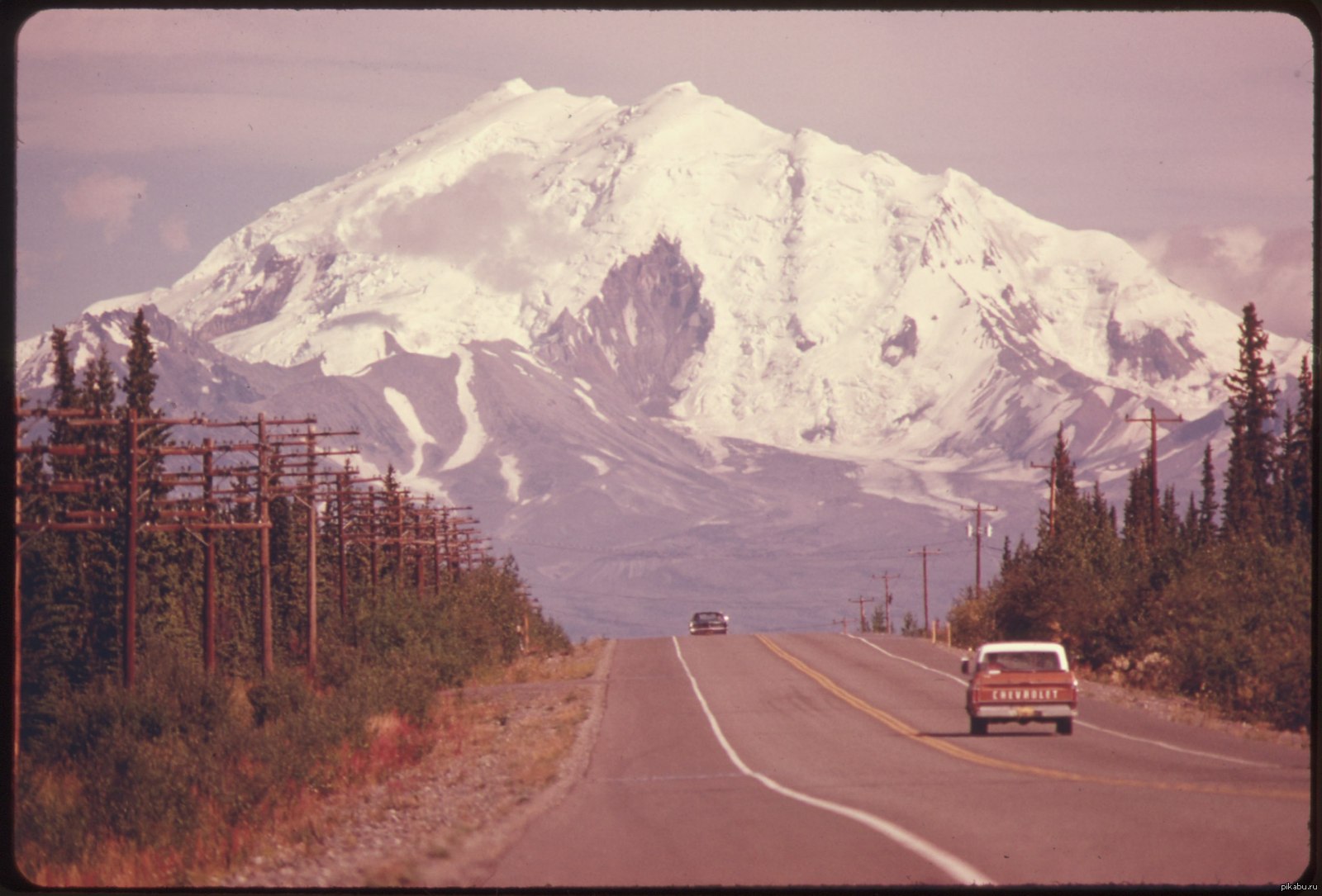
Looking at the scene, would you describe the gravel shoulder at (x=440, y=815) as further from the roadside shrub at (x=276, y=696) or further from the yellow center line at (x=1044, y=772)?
the yellow center line at (x=1044, y=772)

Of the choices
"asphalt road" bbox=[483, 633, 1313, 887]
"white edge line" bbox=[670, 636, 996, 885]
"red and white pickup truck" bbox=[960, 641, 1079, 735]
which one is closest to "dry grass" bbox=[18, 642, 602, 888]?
"asphalt road" bbox=[483, 633, 1313, 887]

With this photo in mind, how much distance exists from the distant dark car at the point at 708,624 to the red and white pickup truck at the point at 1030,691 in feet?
268

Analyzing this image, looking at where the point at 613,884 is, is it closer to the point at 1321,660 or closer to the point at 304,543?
the point at 1321,660

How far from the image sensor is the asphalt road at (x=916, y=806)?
1789cm

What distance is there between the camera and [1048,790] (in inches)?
981

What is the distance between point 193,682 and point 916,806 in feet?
96.8

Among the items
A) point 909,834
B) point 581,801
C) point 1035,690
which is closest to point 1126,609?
point 1035,690

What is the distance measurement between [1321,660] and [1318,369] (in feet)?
10.3

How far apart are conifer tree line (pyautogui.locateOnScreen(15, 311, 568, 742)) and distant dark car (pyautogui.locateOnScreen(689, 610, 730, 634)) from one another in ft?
46.1

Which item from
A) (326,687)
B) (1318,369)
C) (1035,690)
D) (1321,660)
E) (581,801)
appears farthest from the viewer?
(326,687)

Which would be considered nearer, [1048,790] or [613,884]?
[613,884]

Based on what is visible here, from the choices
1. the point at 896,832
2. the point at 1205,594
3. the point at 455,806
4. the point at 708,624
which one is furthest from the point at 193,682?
the point at 708,624

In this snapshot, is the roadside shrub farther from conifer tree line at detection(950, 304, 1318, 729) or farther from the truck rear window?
conifer tree line at detection(950, 304, 1318, 729)

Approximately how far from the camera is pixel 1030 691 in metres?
38.3
